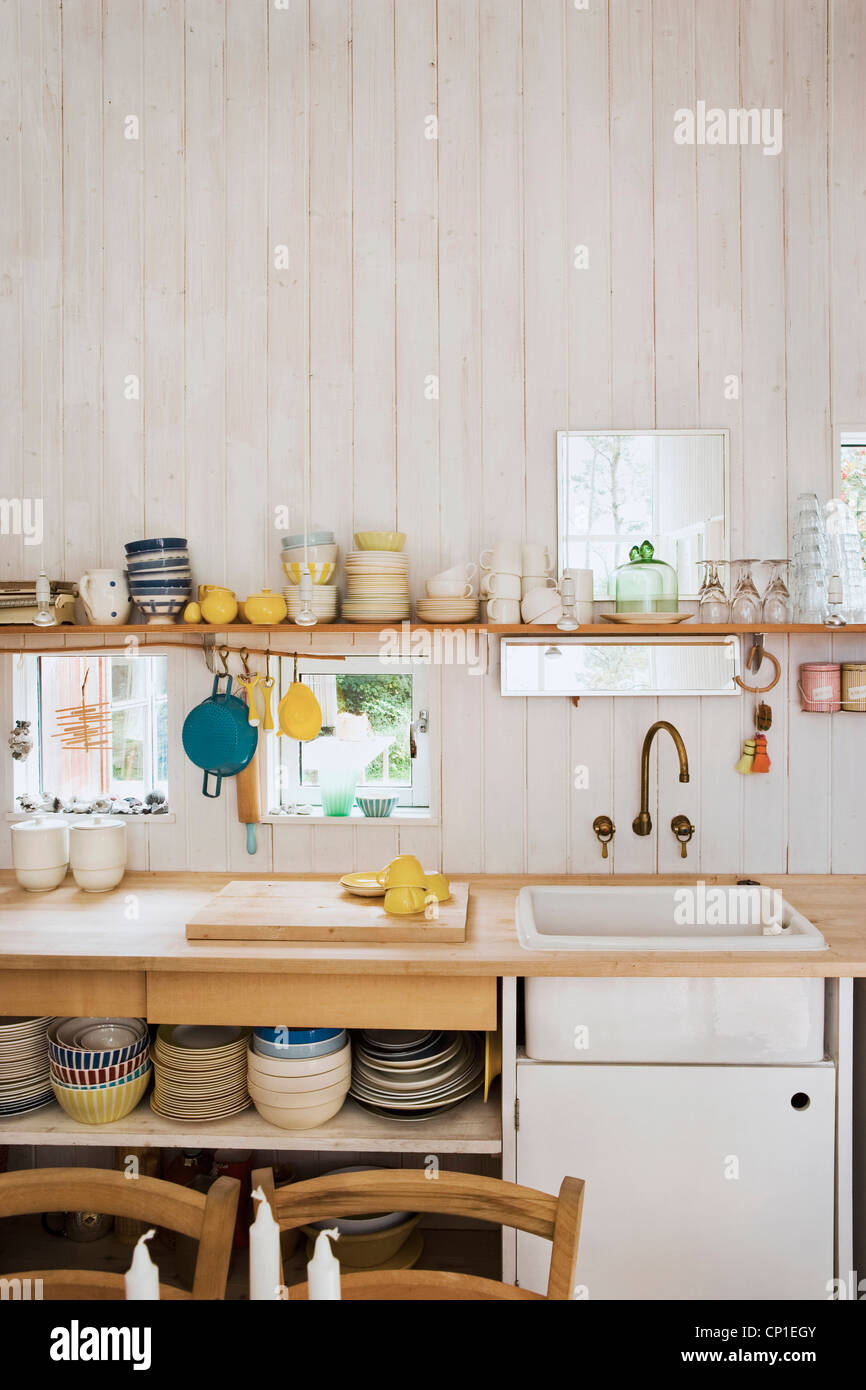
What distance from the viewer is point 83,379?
2.55 metres

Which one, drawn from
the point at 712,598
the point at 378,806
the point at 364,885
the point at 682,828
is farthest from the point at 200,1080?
the point at 712,598

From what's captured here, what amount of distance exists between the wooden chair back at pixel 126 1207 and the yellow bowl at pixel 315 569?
4.80 ft

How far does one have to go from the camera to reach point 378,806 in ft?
8.28

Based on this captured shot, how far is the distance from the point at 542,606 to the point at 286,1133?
130cm

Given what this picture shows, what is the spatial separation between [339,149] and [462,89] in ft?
1.16

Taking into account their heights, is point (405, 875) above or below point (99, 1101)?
above

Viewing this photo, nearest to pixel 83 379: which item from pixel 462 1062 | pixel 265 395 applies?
pixel 265 395

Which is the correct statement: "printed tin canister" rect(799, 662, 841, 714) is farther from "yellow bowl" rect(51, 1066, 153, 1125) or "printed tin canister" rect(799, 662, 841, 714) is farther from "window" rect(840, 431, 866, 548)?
"yellow bowl" rect(51, 1066, 153, 1125)

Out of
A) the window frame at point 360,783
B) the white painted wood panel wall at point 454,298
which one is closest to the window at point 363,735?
the window frame at point 360,783

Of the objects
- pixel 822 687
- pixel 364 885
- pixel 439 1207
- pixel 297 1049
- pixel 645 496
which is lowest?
pixel 297 1049

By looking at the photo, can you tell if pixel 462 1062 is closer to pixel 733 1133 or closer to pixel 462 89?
pixel 733 1133

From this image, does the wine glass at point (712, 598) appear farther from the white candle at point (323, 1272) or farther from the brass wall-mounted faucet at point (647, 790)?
the white candle at point (323, 1272)

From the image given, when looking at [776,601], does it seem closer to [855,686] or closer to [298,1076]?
[855,686]
